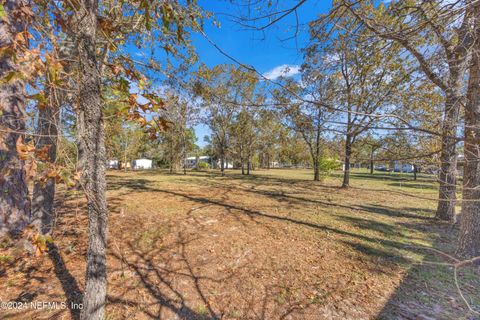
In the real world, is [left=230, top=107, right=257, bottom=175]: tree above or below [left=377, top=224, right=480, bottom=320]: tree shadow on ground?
above

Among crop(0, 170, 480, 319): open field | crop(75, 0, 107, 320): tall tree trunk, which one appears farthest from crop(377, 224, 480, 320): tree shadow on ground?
crop(75, 0, 107, 320): tall tree trunk

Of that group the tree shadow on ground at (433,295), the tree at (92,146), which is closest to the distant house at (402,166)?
the tree shadow on ground at (433,295)

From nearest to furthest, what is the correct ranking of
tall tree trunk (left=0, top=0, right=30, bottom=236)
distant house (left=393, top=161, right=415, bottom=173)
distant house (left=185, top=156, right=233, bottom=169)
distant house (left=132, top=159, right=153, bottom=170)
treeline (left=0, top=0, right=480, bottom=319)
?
1. treeline (left=0, top=0, right=480, bottom=319)
2. distant house (left=393, top=161, right=415, bottom=173)
3. tall tree trunk (left=0, top=0, right=30, bottom=236)
4. distant house (left=132, top=159, right=153, bottom=170)
5. distant house (left=185, top=156, right=233, bottom=169)

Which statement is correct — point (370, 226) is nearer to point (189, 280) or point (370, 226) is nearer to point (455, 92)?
point (455, 92)

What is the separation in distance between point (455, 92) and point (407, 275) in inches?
105

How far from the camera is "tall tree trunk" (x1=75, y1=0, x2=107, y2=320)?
1.65 m

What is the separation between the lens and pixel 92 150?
5.73 feet

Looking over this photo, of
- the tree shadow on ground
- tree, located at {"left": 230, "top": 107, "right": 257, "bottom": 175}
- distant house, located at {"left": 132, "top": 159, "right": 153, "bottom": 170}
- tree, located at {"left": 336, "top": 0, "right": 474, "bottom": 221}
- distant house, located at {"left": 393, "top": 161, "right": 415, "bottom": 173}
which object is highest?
tree, located at {"left": 230, "top": 107, "right": 257, "bottom": 175}

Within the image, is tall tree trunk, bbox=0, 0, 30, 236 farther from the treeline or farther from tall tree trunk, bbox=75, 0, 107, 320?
tall tree trunk, bbox=75, 0, 107, 320

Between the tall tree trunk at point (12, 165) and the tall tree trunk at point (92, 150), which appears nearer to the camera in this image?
the tall tree trunk at point (92, 150)

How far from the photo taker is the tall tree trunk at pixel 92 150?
1.65 metres

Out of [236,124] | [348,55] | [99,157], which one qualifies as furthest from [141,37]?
[236,124]

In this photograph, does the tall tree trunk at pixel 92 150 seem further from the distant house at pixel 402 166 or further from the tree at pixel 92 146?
the distant house at pixel 402 166

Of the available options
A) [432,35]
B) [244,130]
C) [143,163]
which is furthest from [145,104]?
[143,163]
